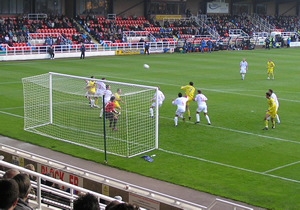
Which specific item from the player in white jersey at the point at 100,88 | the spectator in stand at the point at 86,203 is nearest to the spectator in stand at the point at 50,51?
the player in white jersey at the point at 100,88

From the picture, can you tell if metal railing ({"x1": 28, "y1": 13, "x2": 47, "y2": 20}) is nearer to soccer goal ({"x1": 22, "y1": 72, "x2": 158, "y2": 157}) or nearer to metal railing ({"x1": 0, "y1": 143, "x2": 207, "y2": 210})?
soccer goal ({"x1": 22, "y1": 72, "x2": 158, "y2": 157})

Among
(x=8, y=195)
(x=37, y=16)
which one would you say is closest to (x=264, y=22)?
(x=37, y=16)

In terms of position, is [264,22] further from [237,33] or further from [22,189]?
[22,189]

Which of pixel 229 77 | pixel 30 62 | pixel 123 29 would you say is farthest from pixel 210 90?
pixel 123 29

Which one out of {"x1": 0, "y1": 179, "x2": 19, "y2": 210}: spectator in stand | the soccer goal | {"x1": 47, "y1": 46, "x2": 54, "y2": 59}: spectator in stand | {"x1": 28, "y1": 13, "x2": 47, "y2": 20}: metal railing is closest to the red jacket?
the soccer goal

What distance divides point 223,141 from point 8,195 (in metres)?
12.4

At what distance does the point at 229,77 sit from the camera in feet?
108

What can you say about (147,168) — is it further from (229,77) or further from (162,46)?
(162,46)

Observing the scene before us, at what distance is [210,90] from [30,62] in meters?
20.0

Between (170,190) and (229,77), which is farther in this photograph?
(229,77)

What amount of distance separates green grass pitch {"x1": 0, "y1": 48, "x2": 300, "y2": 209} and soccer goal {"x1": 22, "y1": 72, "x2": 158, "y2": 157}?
1.82ft

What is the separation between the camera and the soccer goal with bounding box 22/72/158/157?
608 inches

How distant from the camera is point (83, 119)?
18.8 meters

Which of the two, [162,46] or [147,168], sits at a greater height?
[162,46]
